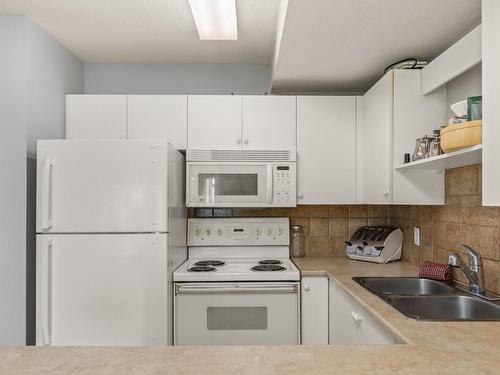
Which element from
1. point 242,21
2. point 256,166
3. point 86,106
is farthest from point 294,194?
point 86,106

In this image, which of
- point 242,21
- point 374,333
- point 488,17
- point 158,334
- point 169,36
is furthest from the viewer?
point 169,36

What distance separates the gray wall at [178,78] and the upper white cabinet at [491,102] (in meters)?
1.98

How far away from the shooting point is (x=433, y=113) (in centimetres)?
228

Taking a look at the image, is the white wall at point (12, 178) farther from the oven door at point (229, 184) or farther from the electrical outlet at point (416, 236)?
the electrical outlet at point (416, 236)

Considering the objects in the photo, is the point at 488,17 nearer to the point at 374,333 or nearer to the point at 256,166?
the point at 374,333

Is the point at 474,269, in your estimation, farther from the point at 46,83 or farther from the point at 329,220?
the point at 46,83

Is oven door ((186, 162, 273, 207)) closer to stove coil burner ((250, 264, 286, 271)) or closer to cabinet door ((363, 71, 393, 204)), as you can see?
stove coil burner ((250, 264, 286, 271))

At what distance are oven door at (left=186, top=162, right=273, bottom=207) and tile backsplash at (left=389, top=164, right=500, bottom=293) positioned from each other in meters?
1.05

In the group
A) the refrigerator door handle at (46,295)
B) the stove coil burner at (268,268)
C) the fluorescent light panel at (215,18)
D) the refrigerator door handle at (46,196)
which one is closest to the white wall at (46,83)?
the refrigerator door handle at (46,196)

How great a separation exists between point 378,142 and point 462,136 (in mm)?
943

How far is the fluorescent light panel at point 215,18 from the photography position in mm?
2074

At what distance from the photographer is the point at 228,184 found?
2.78 meters

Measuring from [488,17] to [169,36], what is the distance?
6.44ft

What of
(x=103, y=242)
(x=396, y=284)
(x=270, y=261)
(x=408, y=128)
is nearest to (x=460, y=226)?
(x=396, y=284)
